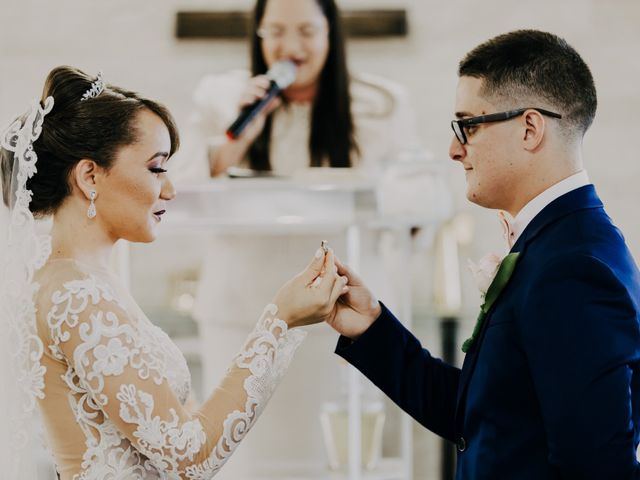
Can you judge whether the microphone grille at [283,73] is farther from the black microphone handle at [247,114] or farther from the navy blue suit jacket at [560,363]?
the navy blue suit jacket at [560,363]

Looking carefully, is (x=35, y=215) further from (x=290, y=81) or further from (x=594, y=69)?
(x=594, y=69)

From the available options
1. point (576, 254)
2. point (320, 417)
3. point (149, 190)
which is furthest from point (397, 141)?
point (576, 254)

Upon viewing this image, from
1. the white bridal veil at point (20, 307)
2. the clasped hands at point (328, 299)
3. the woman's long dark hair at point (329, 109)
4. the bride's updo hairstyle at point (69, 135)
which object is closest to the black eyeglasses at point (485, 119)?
the clasped hands at point (328, 299)

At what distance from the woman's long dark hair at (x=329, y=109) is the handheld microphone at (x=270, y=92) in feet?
0.53

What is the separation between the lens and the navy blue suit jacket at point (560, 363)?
1473 mm

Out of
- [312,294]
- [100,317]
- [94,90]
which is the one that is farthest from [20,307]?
[312,294]

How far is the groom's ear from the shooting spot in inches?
65.2

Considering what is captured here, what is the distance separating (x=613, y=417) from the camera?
1463mm

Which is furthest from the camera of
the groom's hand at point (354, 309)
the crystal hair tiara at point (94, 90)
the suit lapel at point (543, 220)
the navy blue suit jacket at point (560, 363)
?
the groom's hand at point (354, 309)

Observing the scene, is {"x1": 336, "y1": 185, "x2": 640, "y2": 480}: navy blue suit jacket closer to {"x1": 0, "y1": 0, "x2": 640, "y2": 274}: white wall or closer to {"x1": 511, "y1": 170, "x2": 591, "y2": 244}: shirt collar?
{"x1": 511, "y1": 170, "x2": 591, "y2": 244}: shirt collar

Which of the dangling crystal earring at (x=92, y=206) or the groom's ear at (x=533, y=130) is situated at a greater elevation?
the groom's ear at (x=533, y=130)

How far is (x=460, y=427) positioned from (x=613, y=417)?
0.33 meters

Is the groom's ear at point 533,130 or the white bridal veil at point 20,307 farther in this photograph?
the white bridal veil at point 20,307

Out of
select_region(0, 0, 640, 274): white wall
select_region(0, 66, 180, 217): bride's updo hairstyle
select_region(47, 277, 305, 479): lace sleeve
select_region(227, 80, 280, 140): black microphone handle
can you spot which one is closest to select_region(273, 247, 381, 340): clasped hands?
select_region(47, 277, 305, 479): lace sleeve
